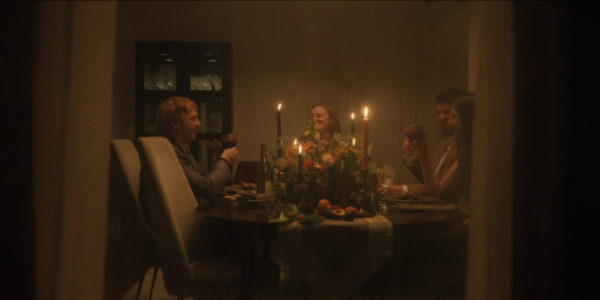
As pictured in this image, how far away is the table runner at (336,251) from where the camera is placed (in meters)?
1.20

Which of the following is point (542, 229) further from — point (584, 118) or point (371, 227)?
point (371, 227)

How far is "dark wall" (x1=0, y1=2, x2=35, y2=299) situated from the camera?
928 mm

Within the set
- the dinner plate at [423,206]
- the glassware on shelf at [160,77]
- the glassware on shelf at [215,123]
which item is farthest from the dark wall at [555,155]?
the glassware on shelf at [160,77]

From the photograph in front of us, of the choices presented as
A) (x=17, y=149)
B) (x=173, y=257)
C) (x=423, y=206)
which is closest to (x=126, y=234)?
(x=173, y=257)

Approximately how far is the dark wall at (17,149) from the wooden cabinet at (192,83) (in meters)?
2.48

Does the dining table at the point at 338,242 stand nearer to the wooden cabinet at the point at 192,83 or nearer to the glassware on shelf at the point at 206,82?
the wooden cabinet at the point at 192,83

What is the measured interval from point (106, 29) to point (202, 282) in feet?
2.87

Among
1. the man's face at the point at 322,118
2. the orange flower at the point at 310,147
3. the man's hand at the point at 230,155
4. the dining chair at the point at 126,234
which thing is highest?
the man's face at the point at 322,118

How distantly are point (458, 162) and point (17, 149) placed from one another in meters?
1.29

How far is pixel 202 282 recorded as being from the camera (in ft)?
4.66

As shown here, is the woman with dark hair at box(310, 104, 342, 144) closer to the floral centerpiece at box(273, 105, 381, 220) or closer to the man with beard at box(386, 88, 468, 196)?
the man with beard at box(386, 88, 468, 196)

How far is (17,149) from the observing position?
0.93 meters

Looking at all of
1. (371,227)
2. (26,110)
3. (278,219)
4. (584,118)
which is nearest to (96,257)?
(26,110)

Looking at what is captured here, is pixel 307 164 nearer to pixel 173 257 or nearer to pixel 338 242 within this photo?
pixel 338 242
